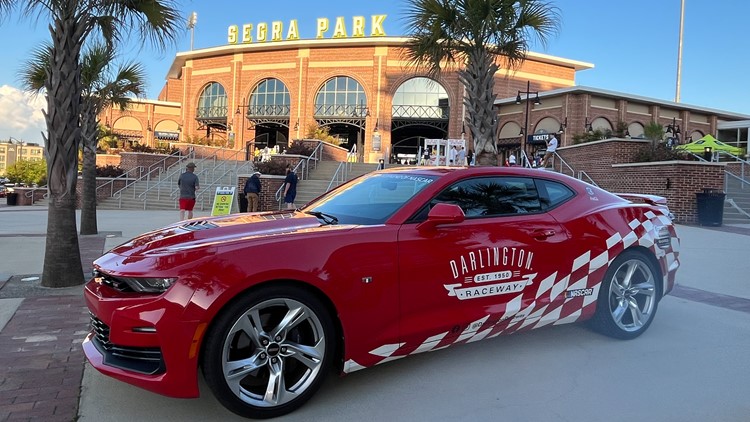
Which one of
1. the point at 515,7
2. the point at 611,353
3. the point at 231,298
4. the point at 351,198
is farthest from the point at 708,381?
the point at 515,7

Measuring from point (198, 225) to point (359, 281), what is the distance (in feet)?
4.51

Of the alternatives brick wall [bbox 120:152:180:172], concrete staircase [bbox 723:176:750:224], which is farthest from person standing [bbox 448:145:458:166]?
brick wall [bbox 120:152:180:172]

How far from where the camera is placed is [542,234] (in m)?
4.11

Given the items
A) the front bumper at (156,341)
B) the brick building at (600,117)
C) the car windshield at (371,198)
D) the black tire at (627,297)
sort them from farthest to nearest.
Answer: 1. the brick building at (600,117)
2. the black tire at (627,297)
3. the car windshield at (371,198)
4. the front bumper at (156,341)

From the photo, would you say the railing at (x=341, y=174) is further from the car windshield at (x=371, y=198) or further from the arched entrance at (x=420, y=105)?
the car windshield at (x=371, y=198)

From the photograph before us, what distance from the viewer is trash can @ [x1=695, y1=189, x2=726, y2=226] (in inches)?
576

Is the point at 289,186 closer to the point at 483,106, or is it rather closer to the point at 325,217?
the point at 483,106

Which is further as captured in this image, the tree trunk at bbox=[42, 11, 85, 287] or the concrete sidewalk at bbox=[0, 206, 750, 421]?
the tree trunk at bbox=[42, 11, 85, 287]

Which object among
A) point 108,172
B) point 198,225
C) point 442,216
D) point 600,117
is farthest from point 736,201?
point 108,172

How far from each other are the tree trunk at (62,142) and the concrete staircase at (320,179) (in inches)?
501

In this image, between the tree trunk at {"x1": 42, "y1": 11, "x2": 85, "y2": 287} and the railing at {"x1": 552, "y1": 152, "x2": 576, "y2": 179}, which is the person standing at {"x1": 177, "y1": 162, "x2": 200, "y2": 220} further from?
the railing at {"x1": 552, "y1": 152, "x2": 576, "y2": 179}

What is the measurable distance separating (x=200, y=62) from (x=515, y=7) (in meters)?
44.2

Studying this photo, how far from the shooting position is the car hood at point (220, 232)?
3186mm

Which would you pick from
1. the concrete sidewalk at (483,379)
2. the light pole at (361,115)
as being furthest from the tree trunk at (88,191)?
the light pole at (361,115)
